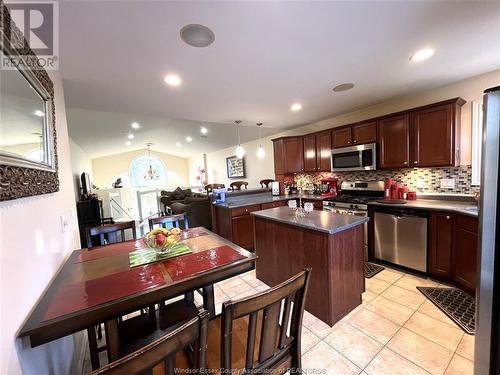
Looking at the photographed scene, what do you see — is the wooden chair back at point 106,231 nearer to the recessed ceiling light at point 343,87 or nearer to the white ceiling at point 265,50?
the white ceiling at point 265,50

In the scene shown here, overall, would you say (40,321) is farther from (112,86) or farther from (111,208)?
(111,208)

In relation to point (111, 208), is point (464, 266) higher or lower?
lower

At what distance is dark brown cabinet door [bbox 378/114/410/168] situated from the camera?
9.65 feet

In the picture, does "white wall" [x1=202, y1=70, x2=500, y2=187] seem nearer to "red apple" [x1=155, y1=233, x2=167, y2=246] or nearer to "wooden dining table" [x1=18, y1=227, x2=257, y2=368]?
"wooden dining table" [x1=18, y1=227, x2=257, y2=368]

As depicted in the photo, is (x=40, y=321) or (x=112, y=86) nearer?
(x=40, y=321)

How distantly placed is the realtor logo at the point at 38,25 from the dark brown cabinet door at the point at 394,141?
371 cm

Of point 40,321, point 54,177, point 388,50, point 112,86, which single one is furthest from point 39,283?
point 388,50

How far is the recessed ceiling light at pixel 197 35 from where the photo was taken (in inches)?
58.3

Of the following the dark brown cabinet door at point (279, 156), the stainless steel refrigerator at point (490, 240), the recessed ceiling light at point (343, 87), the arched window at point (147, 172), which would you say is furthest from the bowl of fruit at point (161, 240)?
the arched window at point (147, 172)

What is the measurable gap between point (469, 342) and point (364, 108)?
3321mm

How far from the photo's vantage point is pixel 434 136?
8.86 ft

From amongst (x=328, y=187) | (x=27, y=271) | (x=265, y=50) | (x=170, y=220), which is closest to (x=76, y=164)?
(x=170, y=220)

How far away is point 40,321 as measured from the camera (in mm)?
850

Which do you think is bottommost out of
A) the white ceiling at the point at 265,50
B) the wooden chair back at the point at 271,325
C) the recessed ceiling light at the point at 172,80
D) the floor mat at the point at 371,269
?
the floor mat at the point at 371,269
